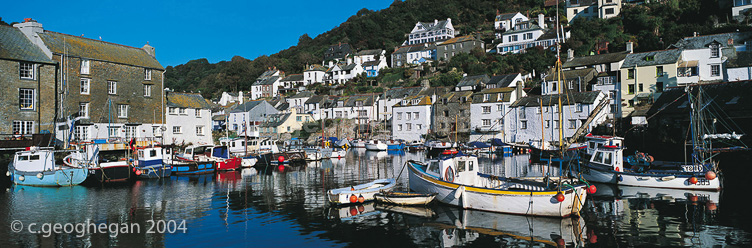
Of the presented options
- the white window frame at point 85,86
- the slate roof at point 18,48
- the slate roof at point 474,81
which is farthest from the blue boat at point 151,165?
the slate roof at point 474,81

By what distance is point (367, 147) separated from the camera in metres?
73.4

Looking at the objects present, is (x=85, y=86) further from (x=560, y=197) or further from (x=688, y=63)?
(x=688, y=63)

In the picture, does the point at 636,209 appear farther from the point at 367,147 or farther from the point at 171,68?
the point at 171,68

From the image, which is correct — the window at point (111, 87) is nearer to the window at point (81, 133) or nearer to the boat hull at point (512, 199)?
the window at point (81, 133)

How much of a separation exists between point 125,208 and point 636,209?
25.1 meters

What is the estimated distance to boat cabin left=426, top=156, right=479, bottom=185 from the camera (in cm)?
2388

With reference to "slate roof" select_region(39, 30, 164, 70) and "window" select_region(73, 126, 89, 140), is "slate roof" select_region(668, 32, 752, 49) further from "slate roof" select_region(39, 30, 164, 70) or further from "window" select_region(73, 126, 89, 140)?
"window" select_region(73, 126, 89, 140)

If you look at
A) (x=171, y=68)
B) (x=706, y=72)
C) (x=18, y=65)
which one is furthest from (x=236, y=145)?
(x=171, y=68)

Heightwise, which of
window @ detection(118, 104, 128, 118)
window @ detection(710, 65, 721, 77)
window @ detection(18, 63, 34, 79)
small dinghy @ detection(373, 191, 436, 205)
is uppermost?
window @ detection(710, 65, 721, 77)

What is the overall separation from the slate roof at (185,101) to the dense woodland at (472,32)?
46.6 meters

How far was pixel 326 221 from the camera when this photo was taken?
69.7ft

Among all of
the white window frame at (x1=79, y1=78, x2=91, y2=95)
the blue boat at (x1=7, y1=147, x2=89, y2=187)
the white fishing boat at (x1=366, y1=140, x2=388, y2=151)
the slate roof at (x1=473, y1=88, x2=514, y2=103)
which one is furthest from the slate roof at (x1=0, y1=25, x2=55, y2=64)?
the slate roof at (x1=473, y1=88, x2=514, y2=103)

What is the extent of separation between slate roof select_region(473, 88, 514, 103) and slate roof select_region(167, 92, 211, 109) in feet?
125

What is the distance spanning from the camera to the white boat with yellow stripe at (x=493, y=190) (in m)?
20.3
